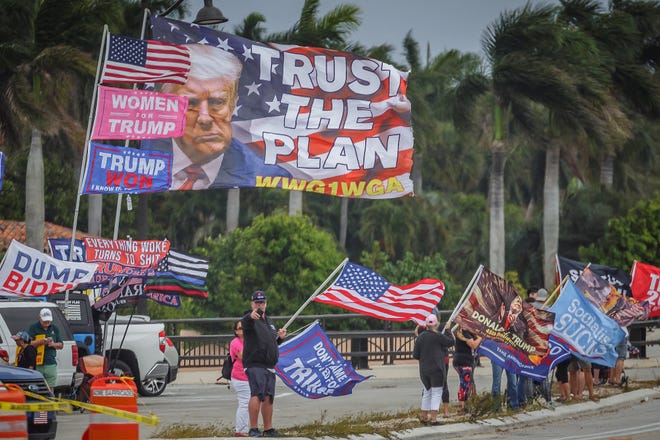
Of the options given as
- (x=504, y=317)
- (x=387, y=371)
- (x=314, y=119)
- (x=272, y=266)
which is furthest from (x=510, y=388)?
(x=272, y=266)

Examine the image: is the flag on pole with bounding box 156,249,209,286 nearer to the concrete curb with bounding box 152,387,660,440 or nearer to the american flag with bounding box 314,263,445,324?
the concrete curb with bounding box 152,387,660,440

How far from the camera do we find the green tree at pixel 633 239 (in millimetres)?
42312

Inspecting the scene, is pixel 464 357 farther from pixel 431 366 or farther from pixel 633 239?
pixel 633 239

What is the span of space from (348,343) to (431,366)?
14.9 meters

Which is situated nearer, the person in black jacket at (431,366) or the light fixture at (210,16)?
the person in black jacket at (431,366)

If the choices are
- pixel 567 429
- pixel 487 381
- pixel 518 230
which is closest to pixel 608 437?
pixel 567 429

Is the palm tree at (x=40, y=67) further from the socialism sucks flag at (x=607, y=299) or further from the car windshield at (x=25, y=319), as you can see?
the socialism sucks flag at (x=607, y=299)

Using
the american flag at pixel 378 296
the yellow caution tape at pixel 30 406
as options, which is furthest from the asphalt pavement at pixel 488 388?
the yellow caution tape at pixel 30 406

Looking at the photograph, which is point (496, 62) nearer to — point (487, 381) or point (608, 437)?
point (487, 381)

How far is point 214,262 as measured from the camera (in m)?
43.7

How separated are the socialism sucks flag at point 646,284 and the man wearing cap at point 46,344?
38.5 feet

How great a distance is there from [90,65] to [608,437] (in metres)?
18.1

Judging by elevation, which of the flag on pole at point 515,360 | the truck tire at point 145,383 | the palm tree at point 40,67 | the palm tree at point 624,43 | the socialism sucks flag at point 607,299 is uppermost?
the palm tree at point 624,43

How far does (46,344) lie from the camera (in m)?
17.4
